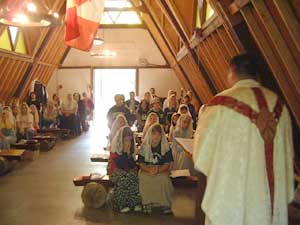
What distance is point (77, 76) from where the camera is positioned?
15117 mm

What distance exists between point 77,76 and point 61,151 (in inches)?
269

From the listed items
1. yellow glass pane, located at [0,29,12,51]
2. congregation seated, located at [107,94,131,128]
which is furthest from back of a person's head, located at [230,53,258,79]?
yellow glass pane, located at [0,29,12,51]

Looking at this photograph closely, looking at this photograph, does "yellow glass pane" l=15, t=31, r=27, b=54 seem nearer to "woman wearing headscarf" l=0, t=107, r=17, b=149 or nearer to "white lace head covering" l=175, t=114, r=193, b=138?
"woman wearing headscarf" l=0, t=107, r=17, b=149

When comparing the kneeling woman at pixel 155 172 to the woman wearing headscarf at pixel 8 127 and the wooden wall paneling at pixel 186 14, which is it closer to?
the wooden wall paneling at pixel 186 14

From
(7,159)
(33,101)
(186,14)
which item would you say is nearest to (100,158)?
(7,159)

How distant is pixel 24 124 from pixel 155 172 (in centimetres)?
525

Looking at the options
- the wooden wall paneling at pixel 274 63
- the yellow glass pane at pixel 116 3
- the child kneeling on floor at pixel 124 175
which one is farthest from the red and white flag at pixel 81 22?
the yellow glass pane at pixel 116 3

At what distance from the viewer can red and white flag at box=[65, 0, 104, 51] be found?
16.6ft

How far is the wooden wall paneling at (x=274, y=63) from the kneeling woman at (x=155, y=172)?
60.9 inches

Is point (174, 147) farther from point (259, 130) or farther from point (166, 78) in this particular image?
point (166, 78)

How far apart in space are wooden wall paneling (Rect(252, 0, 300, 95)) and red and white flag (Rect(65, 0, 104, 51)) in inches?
94.7

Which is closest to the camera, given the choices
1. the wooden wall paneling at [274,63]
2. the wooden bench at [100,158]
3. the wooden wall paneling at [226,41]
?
the wooden wall paneling at [274,63]

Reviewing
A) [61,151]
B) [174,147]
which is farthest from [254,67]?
[61,151]

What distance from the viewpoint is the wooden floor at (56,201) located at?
426 cm
